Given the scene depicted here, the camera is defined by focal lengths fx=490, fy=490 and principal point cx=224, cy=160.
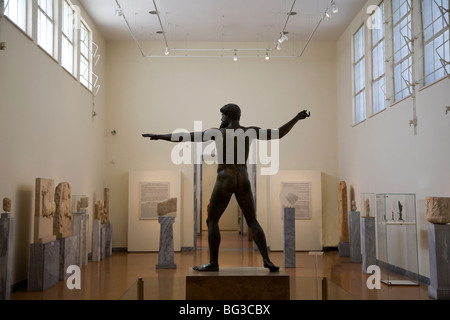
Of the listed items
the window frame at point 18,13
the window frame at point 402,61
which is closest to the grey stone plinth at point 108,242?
the window frame at point 18,13

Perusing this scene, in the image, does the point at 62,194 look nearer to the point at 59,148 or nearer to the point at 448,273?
the point at 59,148

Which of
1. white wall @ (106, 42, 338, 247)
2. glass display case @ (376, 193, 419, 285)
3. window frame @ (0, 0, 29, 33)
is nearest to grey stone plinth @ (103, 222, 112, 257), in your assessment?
white wall @ (106, 42, 338, 247)

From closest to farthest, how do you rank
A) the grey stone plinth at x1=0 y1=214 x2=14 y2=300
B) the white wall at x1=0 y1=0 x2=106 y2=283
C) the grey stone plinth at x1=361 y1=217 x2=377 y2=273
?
the grey stone plinth at x1=0 y1=214 x2=14 y2=300
the white wall at x1=0 y1=0 x2=106 y2=283
the grey stone plinth at x1=361 y1=217 x2=377 y2=273

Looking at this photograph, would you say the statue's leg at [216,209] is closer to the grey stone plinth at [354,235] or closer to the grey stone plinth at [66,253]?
the grey stone plinth at [66,253]

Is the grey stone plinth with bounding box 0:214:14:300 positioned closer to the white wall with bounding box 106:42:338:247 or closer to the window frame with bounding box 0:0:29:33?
the window frame with bounding box 0:0:29:33

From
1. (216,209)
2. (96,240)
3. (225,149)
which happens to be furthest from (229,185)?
(96,240)

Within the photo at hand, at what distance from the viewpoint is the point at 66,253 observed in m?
10.8

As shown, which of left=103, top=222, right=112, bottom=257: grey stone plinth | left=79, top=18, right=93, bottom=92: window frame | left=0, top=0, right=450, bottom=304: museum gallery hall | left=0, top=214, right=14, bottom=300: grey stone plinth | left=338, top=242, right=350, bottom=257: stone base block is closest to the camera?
left=0, top=214, right=14, bottom=300: grey stone plinth

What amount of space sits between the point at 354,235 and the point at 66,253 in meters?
7.70

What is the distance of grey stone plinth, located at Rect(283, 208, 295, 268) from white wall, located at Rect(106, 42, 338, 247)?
365 cm

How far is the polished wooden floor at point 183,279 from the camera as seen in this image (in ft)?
26.9

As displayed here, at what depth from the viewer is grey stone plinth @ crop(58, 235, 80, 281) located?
10.6 meters

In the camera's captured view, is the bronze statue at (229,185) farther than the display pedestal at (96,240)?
No

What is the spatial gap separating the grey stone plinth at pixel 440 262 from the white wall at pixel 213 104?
333 inches
